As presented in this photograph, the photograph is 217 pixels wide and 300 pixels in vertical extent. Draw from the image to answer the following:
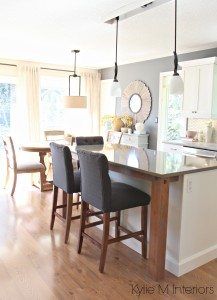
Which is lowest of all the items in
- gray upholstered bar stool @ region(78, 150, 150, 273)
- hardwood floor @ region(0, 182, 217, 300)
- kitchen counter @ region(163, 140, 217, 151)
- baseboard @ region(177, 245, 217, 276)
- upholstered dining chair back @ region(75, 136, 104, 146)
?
hardwood floor @ region(0, 182, 217, 300)

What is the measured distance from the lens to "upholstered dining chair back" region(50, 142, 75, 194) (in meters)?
2.91

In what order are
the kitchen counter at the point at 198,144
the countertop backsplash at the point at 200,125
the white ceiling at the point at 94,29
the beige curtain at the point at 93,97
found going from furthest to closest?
the beige curtain at the point at 93,97, the countertop backsplash at the point at 200,125, the kitchen counter at the point at 198,144, the white ceiling at the point at 94,29

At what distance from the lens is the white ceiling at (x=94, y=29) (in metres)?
3.08

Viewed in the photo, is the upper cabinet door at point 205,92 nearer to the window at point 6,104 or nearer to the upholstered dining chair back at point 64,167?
the upholstered dining chair back at point 64,167

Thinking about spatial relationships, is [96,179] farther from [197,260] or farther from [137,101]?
[137,101]

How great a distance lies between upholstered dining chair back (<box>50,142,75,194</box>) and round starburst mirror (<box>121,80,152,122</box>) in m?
3.48

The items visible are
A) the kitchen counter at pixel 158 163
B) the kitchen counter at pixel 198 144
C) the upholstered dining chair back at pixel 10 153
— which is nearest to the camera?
the kitchen counter at pixel 158 163

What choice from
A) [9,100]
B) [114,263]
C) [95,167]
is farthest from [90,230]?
[9,100]

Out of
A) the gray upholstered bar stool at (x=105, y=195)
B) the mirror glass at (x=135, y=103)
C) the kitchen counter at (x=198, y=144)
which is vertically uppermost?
the mirror glass at (x=135, y=103)

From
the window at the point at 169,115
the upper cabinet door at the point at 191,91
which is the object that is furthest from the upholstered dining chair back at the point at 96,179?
the window at the point at 169,115

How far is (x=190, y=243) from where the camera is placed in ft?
8.37

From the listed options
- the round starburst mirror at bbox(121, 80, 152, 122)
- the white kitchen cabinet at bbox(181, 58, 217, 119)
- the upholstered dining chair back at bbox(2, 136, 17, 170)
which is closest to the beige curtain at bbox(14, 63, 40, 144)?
the upholstered dining chair back at bbox(2, 136, 17, 170)

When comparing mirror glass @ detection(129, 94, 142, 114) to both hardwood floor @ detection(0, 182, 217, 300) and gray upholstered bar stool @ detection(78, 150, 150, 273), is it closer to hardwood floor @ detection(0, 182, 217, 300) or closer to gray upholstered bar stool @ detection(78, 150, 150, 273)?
hardwood floor @ detection(0, 182, 217, 300)

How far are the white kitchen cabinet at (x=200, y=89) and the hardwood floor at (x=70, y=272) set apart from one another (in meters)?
2.72
